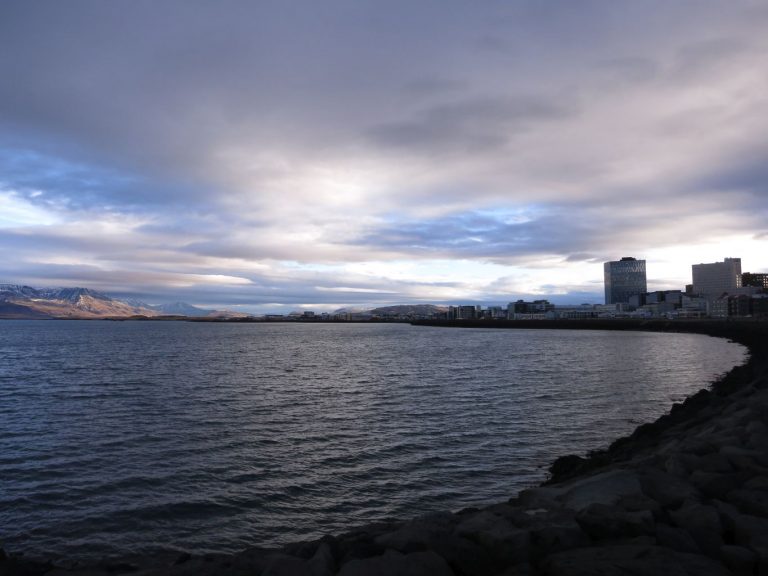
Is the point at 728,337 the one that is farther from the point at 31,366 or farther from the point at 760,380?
the point at 31,366

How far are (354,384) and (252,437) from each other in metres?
15.4

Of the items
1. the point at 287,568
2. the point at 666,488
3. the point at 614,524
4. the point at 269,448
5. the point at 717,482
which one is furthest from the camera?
the point at 269,448

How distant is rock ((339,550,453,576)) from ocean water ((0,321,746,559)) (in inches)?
204

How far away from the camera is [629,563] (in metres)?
5.68

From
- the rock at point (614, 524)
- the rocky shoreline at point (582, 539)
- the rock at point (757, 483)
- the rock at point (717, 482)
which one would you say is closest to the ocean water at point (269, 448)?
the rocky shoreline at point (582, 539)

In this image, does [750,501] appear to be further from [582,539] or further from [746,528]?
[582,539]

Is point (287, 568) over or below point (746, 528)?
below

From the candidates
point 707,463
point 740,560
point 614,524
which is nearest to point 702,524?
point 740,560

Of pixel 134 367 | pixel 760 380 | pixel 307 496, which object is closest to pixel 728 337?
pixel 760 380

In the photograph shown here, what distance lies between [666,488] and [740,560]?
9.32 ft

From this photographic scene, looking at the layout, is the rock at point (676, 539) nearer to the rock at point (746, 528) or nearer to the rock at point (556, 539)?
the rock at point (746, 528)

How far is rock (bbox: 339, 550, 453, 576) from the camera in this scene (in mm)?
5887

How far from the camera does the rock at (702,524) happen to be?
667 centimetres

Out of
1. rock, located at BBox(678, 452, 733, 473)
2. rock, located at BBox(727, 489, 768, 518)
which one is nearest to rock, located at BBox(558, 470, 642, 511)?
rock, located at BBox(727, 489, 768, 518)
